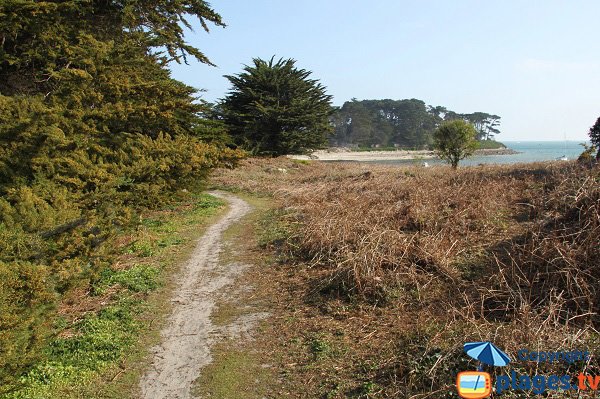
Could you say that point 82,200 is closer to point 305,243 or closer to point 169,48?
point 305,243

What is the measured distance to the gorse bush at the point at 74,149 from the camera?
4.53 metres

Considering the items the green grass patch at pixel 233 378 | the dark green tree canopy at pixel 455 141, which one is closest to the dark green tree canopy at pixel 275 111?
the dark green tree canopy at pixel 455 141

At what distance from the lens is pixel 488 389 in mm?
3201

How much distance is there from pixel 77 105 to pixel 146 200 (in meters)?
2.45

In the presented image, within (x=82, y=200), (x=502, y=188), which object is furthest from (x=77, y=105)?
(x=502, y=188)

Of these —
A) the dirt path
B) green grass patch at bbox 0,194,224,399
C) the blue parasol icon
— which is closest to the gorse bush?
green grass patch at bbox 0,194,224,399

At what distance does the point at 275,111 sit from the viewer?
97.0ft

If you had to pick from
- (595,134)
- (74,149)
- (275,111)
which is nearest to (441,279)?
(74,149)

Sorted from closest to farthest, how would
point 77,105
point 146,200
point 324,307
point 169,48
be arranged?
point 324,307
point 77,105
point 146,200
point 169,48

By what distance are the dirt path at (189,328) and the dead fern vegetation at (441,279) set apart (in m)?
1.14

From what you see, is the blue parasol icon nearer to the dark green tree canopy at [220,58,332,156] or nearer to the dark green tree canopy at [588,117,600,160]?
the dark green tree canopy at [588,117,600,160]

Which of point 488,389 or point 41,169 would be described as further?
point 41,169

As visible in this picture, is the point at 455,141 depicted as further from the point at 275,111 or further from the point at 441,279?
the point at 441,279

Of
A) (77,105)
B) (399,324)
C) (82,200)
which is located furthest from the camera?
(77,105)
